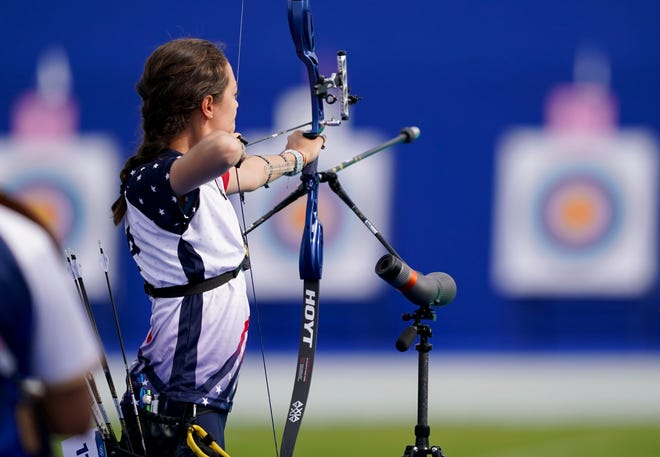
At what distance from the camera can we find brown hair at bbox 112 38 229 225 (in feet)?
7.14

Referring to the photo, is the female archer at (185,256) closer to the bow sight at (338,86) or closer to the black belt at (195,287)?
the black belt at (195,287)

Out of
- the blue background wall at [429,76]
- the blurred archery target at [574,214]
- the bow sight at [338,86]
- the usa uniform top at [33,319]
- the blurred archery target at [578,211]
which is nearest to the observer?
the usa uniform top at [33,319]

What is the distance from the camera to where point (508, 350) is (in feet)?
19.1

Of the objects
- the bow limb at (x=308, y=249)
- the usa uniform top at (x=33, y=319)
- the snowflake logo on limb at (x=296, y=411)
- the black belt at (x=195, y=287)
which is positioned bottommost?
the usa uniform top at (x=33, y=319)

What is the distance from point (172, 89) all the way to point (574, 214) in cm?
452

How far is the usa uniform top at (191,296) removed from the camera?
83.0 inches

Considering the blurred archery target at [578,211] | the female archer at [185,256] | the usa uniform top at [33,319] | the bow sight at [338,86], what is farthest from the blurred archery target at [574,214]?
the usa uniform top at [33,319]

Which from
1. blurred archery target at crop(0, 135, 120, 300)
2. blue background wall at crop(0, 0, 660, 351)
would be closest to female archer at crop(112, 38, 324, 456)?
blue background wall at crop(0, 0, 660, 351)

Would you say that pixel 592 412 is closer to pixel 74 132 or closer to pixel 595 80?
pixel 595 80

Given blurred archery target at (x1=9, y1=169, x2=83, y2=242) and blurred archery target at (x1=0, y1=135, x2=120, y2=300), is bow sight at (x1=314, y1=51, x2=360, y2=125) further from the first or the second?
blurred archery target at (x1=9, y1=169, x2=83, y2=242)

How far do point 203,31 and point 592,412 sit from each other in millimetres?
2580

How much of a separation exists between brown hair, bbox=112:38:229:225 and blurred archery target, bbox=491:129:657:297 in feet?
12.6

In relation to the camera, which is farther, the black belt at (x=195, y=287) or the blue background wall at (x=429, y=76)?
the blue background wall at (x=429, y=76)

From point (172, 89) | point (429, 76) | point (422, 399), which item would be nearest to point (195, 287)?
point (172, 89)
